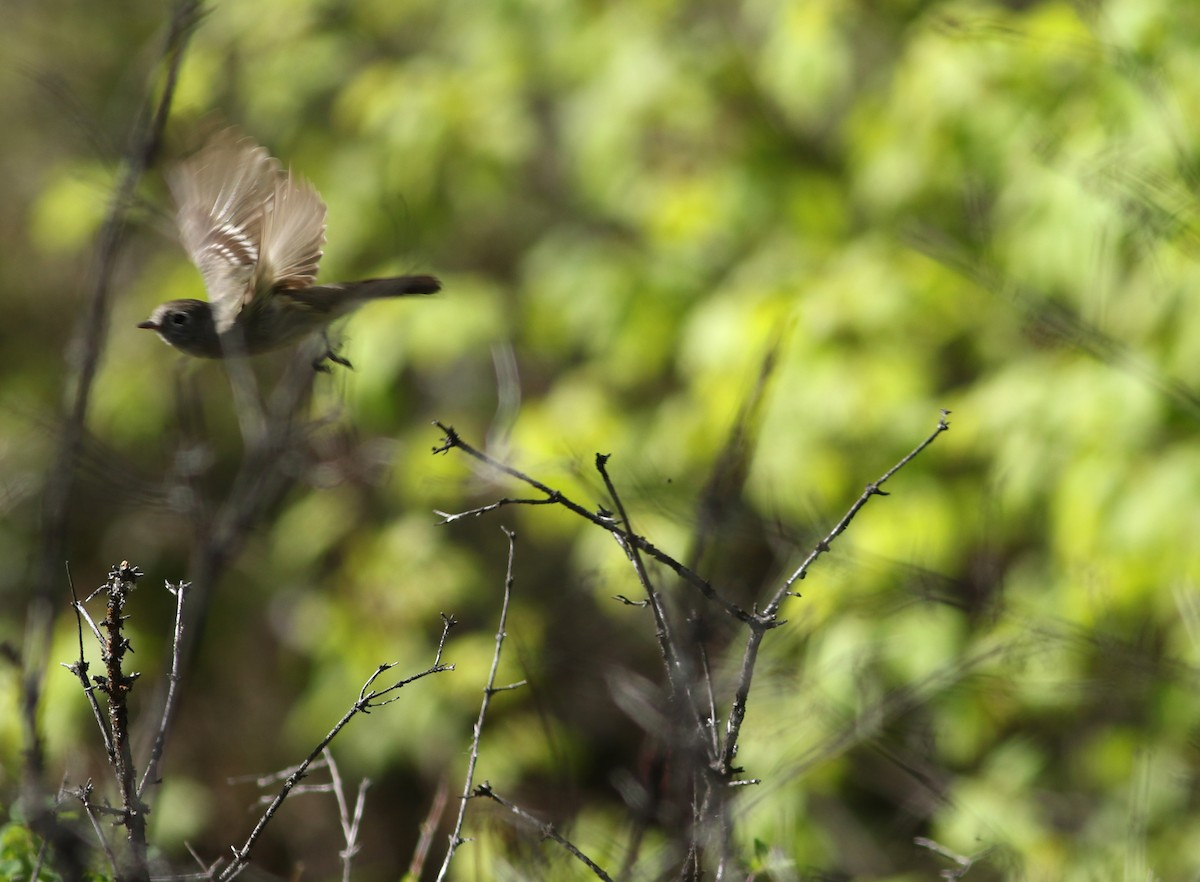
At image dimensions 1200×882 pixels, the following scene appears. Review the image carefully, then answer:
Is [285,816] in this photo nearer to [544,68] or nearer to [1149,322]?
[544,68]

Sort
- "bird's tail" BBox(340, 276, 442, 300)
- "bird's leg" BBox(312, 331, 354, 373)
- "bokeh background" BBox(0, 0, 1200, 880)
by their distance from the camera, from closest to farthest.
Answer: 1. "bird's leg" BBox(312, 331, 354, 373)
2. "bird's tail" BBox(340, 276, 442, 300)
3. "bokeh background" BBox(0, 0, 1200, 880)

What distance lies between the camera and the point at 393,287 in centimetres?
146

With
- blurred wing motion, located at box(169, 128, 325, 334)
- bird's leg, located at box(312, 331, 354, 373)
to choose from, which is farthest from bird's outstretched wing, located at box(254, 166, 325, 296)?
bird's leg, located at box(312, 331, 354, 373)

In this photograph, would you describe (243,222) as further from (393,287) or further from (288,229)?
(393,287)

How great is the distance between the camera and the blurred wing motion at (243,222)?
1476mm

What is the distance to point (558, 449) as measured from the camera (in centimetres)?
282

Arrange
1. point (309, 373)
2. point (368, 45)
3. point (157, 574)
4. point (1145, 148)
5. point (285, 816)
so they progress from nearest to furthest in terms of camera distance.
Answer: point (309, 373) → point (1145, 148) → point (368, 45) → point (285, 816) → point (157, 574)

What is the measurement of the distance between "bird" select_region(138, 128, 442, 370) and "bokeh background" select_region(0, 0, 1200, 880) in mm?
157

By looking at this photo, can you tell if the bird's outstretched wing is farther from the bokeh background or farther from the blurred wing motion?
the bokeh background

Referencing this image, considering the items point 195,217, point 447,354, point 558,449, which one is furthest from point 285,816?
point 195,217

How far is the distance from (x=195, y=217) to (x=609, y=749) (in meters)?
2.85

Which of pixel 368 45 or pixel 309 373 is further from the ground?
pixel 309 373

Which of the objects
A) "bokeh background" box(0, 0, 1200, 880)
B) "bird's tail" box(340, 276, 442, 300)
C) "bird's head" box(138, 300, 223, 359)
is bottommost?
"bokeh background" box(0, 0, 1200, 880)

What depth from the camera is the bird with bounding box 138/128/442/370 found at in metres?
1.47
